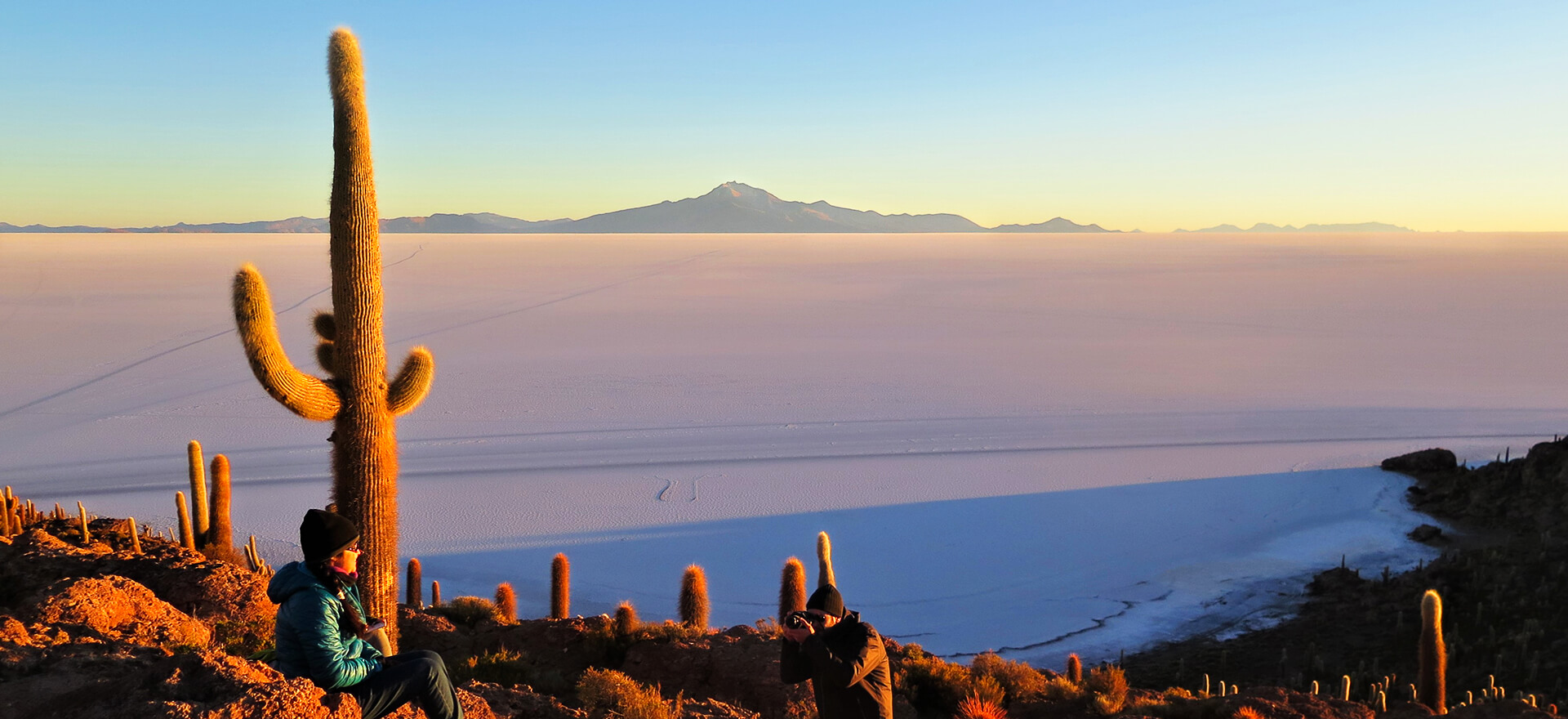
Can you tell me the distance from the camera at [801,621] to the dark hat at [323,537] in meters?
1.67

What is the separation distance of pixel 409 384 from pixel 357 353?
0.49 metres

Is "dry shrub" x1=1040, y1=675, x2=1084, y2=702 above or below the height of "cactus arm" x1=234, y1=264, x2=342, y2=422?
below

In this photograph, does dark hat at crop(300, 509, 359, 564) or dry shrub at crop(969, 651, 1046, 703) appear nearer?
dark hat at crop(300, 509, 359, 564)

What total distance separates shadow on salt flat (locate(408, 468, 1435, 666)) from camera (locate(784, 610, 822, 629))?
859 centimetres

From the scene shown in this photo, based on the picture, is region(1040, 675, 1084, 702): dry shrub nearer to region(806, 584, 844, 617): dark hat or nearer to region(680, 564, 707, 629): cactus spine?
region(680, 564, 707, 629): cactus spine

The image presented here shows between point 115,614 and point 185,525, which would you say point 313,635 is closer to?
point 115,614

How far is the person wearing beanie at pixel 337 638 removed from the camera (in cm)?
377

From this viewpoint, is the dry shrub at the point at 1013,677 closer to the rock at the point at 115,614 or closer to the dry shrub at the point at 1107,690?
the dry shrub at the point at 1107,690

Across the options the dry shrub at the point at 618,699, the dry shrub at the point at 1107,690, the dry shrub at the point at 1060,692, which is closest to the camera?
the dry shrub at the point at 618,699

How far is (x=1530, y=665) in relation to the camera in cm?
1005

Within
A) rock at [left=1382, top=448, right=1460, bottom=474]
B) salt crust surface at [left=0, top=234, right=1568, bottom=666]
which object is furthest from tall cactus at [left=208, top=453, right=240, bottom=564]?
rock at [left=1382, top=448, right=1460, bottom=474]

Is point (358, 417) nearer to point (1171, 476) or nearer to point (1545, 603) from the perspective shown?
point (1545, 603)

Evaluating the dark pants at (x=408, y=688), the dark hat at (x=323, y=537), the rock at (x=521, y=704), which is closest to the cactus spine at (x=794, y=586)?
the rock at (x=521, y=704)

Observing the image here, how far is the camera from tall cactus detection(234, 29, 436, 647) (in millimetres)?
7121
